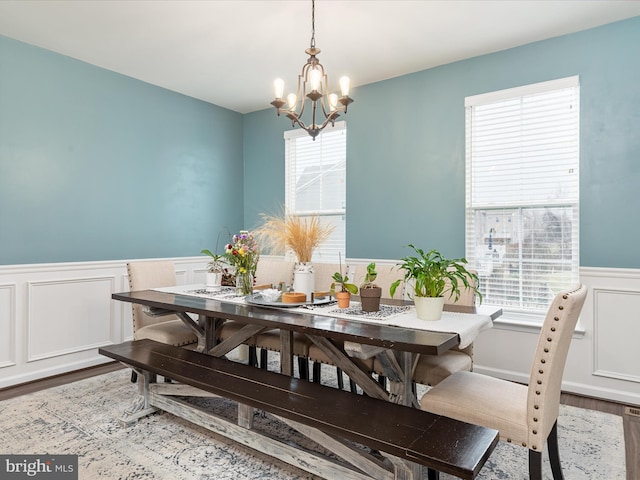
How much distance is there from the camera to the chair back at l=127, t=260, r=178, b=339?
3.24 metres

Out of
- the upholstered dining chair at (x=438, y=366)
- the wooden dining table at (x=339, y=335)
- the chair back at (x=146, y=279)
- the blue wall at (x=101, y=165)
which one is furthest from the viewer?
the blue wall at (x=101, y=165)

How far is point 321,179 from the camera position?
4.69m

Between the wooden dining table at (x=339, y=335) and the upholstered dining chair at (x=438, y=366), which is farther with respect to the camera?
the upholstered dining chair at (x=438, y=366)

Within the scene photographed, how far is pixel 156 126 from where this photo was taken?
435 cm

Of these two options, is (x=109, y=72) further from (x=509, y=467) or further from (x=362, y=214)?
(x=509, y=467)


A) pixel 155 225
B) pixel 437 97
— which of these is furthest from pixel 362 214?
pixel 155 225

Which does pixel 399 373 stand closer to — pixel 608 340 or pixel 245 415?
pixel 245 415

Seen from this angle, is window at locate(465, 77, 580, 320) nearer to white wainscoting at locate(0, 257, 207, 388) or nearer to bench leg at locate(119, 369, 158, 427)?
bench leg at locate(119, 369, 158, 427)

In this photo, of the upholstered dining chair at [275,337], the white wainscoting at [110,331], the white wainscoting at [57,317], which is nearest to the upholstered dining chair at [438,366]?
Result: the upholstered dining chair at [275,337]

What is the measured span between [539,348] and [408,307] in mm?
955

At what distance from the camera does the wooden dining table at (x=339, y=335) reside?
5.97 feet

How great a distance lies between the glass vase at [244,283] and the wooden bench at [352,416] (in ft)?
1.93

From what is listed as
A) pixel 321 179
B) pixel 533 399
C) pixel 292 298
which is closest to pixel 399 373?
pixel 533 399

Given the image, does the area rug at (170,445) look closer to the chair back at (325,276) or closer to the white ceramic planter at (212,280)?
the white ceramic planter at (212,280)
